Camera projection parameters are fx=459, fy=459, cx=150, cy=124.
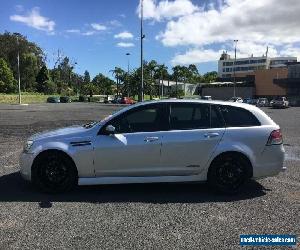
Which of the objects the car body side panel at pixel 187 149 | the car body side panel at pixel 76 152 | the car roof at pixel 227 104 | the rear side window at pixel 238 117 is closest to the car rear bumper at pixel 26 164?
the car body side panel at pixel 76 152

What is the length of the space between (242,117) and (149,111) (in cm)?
157

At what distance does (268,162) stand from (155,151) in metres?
1.88

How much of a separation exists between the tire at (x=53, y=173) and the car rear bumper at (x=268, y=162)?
9.80 feet

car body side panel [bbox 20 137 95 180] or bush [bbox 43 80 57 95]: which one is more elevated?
bush [bbox 43 80 57 95]

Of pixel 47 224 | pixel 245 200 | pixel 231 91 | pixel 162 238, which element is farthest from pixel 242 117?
pixel 231 91

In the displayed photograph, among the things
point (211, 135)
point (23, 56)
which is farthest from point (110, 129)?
point (23, 56)

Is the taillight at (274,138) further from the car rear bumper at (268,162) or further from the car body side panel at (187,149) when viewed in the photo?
the car body side panel at (187,149)

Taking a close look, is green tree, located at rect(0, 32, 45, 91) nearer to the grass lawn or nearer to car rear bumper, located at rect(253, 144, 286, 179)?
the grass lawn

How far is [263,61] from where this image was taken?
176750 mm

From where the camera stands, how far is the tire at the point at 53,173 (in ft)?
24.4

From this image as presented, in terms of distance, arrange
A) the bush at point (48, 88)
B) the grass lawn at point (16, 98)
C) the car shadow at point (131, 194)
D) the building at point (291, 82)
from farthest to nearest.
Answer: the bush at point (48, 88) < the building at point (291, 82) < the grass lawn at point (16, 98) < the car shadow at point (131, 194)

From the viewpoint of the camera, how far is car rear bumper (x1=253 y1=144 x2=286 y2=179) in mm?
7547

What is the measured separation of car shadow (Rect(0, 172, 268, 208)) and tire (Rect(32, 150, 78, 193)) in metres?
0.14

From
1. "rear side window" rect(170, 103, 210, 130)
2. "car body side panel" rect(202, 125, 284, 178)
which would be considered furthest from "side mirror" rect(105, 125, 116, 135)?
"car body side panel" rect(202, 125, 284, 178)
